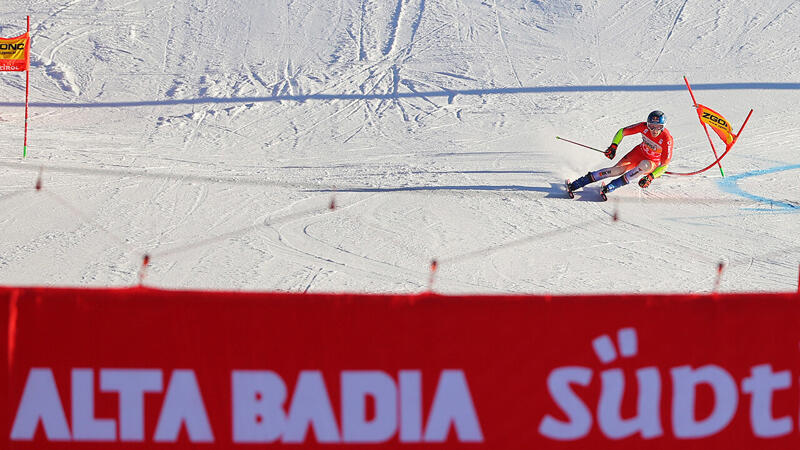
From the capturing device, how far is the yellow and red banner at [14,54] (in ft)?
36.7

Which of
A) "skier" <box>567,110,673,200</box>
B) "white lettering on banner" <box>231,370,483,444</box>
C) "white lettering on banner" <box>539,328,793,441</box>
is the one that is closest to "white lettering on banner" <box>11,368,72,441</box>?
"white lettering on banner" <box>231,370,483,444</box>

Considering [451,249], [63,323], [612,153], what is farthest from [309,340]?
[612,153]

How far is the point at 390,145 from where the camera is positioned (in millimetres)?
12273

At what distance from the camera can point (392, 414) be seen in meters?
4.24

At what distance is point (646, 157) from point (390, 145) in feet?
11.6

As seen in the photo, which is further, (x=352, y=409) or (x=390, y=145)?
(x=390, y=145)

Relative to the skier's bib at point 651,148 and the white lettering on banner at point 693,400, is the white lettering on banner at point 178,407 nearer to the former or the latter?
the white lettering on banner at point 693,400

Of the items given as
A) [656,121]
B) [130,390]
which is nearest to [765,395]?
[130,390]

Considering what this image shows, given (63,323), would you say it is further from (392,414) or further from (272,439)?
(392,414)

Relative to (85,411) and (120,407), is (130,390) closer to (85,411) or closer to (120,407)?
(120,407)

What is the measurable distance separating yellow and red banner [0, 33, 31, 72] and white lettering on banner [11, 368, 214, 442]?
8197mm

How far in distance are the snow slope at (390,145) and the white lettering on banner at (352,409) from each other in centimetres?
357

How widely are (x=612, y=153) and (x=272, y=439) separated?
725 cm

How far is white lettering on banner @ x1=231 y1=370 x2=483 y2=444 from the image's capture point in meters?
4.19
